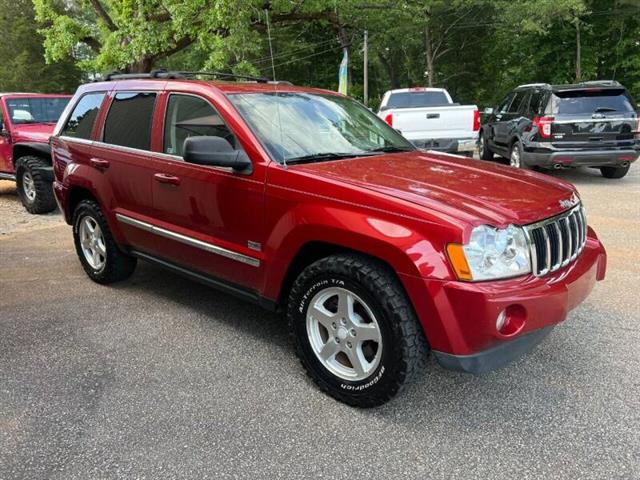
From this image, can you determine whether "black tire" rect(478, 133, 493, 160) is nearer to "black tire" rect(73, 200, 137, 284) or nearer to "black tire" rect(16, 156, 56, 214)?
"black tire" rect(16, 156, 56, 214)

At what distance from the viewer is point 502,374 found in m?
3.37

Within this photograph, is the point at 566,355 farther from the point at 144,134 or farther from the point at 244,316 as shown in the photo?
the point at 144,134

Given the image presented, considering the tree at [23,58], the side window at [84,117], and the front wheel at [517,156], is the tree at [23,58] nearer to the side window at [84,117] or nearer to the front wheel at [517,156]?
the front wheel at [517,156]

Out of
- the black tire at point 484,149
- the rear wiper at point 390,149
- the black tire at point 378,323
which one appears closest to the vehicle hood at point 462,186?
the rear wiper at point 390,149

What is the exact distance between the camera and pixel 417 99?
13305 mm

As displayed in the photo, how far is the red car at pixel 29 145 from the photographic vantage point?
8.35 m

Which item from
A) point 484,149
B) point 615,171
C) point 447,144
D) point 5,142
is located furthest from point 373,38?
point 5,142

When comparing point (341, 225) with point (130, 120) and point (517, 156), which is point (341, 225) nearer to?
point (130, 120)

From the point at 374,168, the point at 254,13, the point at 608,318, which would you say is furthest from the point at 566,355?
the point at 254,13

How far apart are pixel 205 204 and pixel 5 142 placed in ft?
22.8

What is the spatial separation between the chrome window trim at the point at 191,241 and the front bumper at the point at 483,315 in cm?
120

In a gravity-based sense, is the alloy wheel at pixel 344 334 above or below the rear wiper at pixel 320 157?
below

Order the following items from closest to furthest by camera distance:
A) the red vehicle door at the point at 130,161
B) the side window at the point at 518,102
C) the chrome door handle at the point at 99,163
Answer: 1. the red vehicle door at the point at 130,161
2. the chrome door handle at the point at 99,163
3. the side window at the point at 518,102

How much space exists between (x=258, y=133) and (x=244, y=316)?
1543 mm
